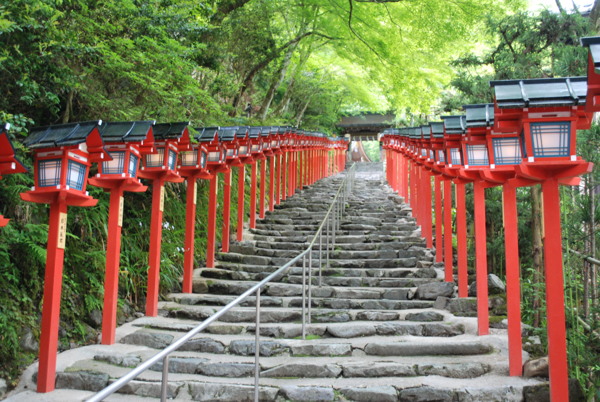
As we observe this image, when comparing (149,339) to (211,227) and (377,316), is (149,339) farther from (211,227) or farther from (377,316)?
(211,227)

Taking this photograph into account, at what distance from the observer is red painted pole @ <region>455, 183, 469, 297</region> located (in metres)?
6.51

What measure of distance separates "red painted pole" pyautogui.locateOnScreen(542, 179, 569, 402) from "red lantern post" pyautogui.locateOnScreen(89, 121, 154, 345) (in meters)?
3.96

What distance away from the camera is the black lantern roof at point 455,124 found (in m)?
5.97

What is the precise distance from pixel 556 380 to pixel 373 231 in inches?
273

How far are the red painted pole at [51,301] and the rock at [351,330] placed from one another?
9.90ft

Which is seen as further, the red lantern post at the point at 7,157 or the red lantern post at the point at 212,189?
the red lantern post at the point at 212,189

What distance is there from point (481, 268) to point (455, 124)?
5.74ft

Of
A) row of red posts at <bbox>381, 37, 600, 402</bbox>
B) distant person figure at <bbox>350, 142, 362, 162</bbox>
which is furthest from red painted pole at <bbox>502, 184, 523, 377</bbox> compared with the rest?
distant person figure at <bbox>350, 142, 362, 162</bbox>

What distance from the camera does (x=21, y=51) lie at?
5.42 meters

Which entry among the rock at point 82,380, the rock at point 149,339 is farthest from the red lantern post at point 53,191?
the rock at point 149,339

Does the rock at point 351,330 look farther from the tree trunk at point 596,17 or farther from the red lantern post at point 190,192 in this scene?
the tree trunk at point 596,17

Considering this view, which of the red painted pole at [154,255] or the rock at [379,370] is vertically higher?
the red painted pole at [154,255]

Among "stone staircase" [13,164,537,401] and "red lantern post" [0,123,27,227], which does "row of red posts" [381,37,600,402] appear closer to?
"stone staircase" [13,164,537,401]

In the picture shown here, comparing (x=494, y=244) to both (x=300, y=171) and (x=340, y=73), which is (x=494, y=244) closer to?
(x=300, y=171)
